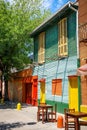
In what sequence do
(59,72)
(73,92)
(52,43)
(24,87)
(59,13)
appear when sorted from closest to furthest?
(73,92)
(59,13)
(59,72)
(52,43)
(24,87)

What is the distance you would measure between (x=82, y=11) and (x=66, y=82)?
4.69 m

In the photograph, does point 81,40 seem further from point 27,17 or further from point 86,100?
point 27,17

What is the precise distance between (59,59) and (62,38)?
1.43 meters

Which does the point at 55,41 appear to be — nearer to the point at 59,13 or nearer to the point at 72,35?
the point at 59,13

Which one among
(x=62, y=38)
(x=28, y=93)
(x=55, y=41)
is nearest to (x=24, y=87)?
(x=28, y=93)

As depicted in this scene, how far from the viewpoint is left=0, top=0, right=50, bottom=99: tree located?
2878 cm

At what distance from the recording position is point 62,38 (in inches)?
812

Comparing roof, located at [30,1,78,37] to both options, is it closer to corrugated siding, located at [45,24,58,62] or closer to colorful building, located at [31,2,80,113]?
colorful building, located at [31,2,80,113]

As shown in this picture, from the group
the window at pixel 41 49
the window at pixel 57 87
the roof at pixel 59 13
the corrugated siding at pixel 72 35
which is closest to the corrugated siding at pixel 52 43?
the roof at pixel 59 13

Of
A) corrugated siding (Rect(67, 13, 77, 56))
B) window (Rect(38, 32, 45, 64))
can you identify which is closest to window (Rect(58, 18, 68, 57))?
corrugated siding (Rect(67, 13, 77, 56))

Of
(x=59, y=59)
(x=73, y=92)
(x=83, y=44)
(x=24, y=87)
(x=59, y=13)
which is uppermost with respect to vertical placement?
(x=59, y=13)

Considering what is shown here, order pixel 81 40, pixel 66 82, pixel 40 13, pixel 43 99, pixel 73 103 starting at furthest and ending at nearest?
pixel 40 13 → pixel 43 99 → pixel 66 82 → pixel 73 103 → pixel 81 40

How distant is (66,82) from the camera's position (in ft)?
65.1

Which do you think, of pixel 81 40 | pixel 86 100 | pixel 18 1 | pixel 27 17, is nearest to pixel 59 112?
pixel 86 100
